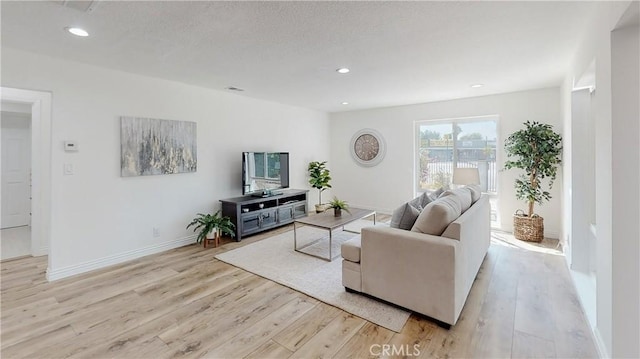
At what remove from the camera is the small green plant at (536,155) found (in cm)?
395

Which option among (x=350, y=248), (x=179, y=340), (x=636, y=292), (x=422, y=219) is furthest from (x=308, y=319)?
(x=636, y=292)

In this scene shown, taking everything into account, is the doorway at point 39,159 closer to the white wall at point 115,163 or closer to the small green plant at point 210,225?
the white wall at point 115,163

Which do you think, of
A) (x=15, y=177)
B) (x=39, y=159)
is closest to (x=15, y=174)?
(x=15, y=177)

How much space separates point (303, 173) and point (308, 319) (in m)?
4.16

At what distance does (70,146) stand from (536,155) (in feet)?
19.2

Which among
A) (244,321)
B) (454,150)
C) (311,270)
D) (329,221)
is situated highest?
(454,150)

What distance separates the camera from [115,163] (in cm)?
346

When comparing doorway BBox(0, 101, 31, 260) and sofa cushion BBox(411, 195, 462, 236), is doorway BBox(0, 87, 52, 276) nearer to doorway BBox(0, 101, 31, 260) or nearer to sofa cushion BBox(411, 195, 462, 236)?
doorway BBox(0, 101, 31, 260)

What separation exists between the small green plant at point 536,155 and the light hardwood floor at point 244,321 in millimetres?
1322

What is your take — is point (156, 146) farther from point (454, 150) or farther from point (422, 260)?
point (454, 150)

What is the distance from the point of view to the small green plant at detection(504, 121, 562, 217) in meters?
3.95

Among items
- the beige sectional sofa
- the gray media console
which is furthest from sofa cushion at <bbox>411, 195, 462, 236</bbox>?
the gray media console

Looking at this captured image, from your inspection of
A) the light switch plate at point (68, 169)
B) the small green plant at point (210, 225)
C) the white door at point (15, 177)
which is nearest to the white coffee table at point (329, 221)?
the small green plant at point (210, 225)

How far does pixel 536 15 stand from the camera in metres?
2.12
